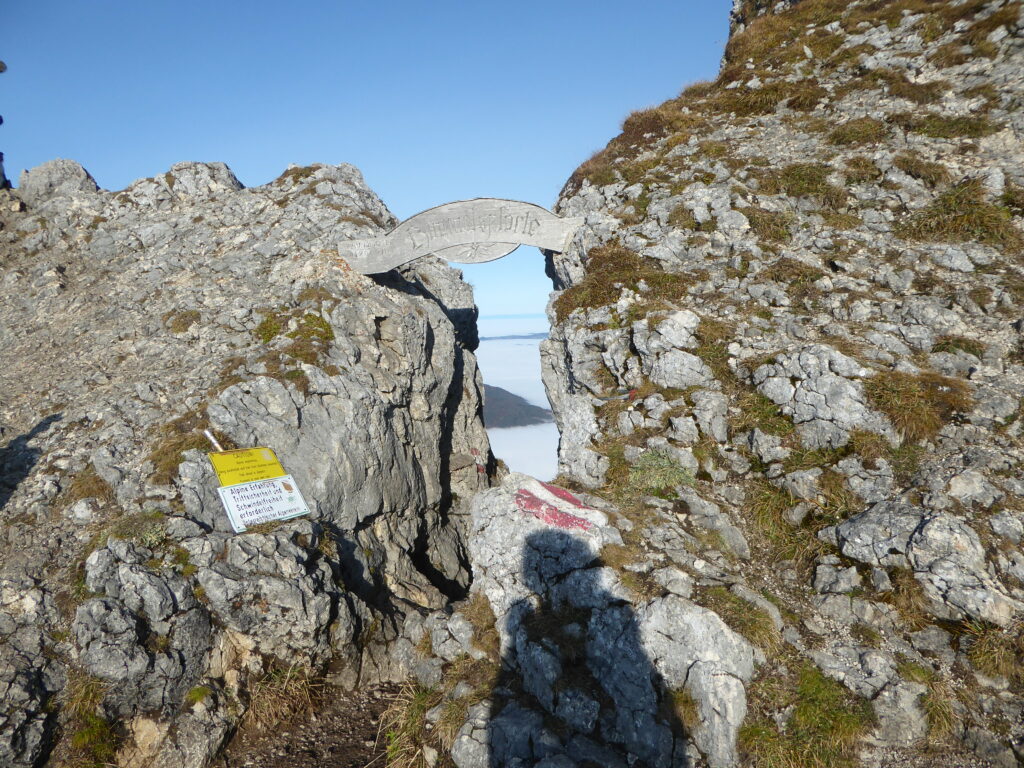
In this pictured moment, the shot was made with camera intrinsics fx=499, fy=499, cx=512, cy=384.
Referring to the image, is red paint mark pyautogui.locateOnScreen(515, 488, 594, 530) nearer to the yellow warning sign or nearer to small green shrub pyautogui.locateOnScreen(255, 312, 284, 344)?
the yellow warning sign

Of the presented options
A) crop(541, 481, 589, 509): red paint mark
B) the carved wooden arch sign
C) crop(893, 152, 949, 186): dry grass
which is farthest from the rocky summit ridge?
the carved wooden arch sign

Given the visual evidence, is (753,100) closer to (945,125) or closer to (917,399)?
(945,125)

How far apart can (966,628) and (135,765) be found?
45.1 ft

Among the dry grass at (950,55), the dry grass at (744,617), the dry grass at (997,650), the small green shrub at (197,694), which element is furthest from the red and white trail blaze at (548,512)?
the dry grass at (950,55)

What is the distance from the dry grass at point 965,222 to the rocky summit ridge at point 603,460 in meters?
0.08

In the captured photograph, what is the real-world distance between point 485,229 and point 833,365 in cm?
1026

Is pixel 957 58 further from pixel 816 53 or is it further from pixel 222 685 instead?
pixel 222 685

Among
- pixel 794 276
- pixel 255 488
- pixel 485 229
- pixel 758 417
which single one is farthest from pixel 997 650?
pixel 485 229

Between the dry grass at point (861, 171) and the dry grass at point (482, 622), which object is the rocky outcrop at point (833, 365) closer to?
the dry grass at point (861, 171)

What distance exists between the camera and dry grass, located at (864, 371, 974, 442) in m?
10.2

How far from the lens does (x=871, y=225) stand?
15648 mm

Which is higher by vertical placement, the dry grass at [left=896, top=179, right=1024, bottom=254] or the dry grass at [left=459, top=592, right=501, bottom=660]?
the dry grass at [left=896, top=179, right=1024, bottom=254]

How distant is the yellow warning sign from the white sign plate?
0.14m

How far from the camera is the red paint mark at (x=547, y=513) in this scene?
10164 mm
